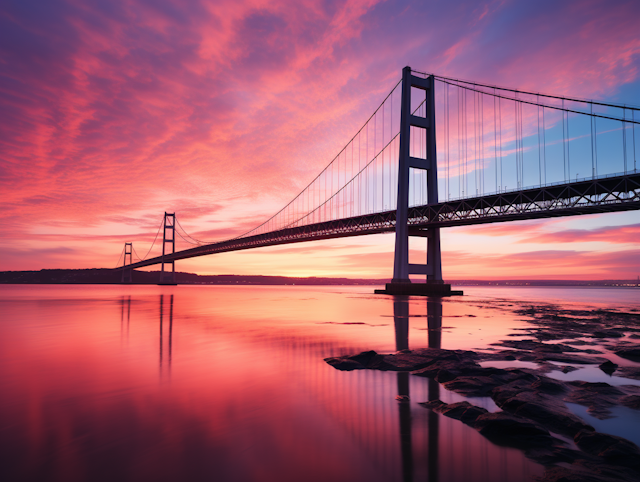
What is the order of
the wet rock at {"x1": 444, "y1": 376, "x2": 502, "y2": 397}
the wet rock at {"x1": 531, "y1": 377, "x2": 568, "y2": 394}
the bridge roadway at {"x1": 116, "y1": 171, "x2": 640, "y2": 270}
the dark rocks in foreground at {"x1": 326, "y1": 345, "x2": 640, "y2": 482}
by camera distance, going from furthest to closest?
the bridge roadway at {"x1": 116, "y1": 171, "x2": 640, "y2": 270} < the wet rock at {"x1": 444, "y1": 376, "x2": 502, "y2": 397} < the wet rock at {"x1": 531, "y1": 377, "x2": 568, "y2": 394} < the dark rocks in foreground at {"x1": 326, "y1": 345, "x2": 640, "y2": 482}

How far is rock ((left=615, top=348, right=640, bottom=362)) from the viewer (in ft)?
25.9

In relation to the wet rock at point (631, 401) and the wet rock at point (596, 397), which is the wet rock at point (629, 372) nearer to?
the wet rock at point (596, 397)

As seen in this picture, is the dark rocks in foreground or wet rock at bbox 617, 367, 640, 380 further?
wet rock at bbox 617, 367, 640, 380

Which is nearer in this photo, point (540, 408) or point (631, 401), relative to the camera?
point (540, 408)

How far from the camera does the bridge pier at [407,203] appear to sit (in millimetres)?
41312

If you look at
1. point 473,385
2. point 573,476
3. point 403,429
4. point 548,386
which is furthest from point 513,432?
point 548,386

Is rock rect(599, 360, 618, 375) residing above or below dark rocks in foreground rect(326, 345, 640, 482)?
below

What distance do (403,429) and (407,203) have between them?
39313mm

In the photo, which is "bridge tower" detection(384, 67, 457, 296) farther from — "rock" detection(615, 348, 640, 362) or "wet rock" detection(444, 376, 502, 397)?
"wet rock" detection(444, 376, 502, 397)

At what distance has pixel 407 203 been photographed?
41.9 metres

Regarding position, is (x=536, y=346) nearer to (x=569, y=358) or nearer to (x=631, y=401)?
(x=569, y=358)

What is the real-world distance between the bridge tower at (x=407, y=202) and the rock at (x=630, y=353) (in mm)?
32307

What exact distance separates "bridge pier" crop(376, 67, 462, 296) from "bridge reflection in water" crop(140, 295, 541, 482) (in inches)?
1379

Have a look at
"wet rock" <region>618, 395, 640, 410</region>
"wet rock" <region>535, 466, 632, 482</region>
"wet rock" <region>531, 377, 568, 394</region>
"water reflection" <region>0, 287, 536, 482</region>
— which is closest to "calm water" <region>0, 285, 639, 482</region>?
"water reflection" <region>0, 287, 536, 482</region>
